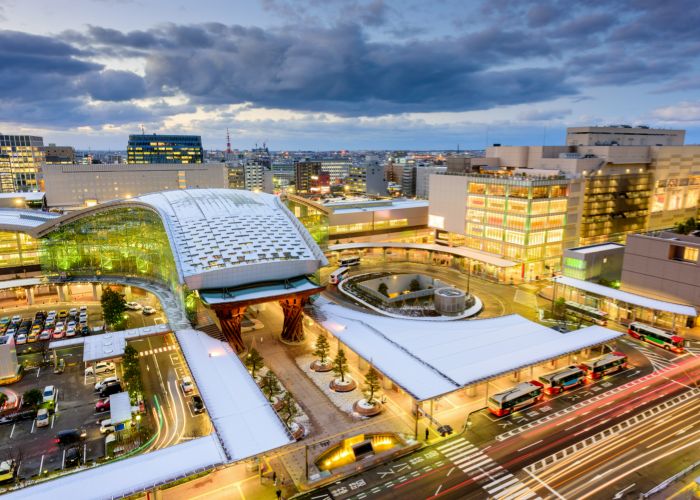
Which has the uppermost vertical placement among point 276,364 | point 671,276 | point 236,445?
point 671,276

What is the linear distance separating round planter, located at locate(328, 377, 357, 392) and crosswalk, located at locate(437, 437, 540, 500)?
527 inches

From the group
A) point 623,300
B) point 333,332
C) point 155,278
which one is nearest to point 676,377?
point 623,300

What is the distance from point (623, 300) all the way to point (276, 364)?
53.9m

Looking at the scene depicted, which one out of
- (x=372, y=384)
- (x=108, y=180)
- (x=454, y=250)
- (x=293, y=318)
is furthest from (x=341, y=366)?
(x=108, y=180)

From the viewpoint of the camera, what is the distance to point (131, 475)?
33.0 meters

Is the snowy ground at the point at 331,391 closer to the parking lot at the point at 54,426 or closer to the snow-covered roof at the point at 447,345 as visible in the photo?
the snow-covered roof at the point at 447,345

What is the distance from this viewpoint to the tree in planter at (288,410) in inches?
1752

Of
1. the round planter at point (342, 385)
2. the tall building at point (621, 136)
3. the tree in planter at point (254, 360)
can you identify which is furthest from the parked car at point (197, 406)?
the tall building at point (621, 136)

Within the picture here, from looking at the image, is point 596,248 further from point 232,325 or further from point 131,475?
point 131,475

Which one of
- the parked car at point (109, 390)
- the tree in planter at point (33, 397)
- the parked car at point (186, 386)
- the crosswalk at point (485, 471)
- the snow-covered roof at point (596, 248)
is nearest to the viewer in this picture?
the crosswalk at point (485, 471)

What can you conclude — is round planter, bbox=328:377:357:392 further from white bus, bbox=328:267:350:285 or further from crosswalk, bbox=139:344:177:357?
white bus, bbox=328:267:350:285

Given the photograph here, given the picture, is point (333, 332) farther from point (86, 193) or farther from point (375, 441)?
point (86, 193)

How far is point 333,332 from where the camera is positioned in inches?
2304

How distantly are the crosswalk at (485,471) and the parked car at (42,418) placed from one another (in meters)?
40.0
